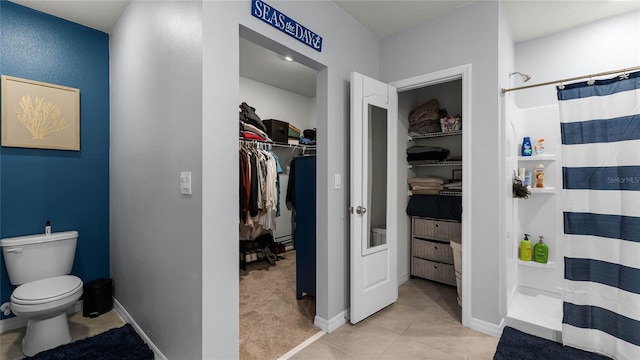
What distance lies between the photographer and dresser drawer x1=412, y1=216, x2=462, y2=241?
9.98ft

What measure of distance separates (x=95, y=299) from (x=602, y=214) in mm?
4061

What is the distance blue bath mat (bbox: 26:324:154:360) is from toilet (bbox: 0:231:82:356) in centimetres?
14

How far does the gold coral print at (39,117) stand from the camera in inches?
91.3

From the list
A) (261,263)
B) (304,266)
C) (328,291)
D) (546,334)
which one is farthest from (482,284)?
(261,263)

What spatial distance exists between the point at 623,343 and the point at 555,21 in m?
2.67

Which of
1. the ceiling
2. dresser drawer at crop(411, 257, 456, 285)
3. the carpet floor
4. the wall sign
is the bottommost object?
the carpet floor

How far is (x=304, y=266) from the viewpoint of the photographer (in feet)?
8.82

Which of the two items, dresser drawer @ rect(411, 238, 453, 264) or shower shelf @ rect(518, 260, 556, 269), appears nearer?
shower shelf @ rect(518, 260, 556, 269)

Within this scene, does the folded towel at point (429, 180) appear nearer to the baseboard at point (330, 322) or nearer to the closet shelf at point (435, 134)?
the closet shelf at point (435, 134)

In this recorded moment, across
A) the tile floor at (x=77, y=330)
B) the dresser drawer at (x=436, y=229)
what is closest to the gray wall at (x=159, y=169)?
the tile floor at (x=77, y=330)

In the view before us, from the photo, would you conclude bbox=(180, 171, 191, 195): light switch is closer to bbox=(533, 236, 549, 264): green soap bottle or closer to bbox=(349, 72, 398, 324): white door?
bbox=(349, 72, 398, 324): white door


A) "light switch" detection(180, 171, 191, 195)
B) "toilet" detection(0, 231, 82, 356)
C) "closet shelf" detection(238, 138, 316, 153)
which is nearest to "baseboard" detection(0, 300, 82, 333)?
"toilet" detection(0, 231, 82, 356)

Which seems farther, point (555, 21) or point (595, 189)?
point (555, 21)

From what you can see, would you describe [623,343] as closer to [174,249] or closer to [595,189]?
[595,189]
